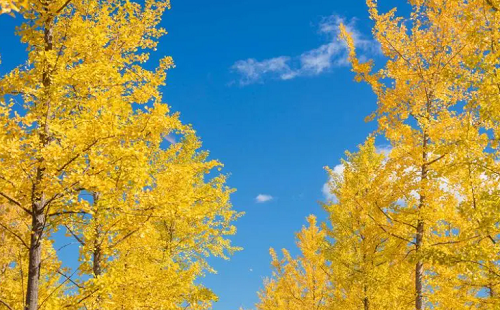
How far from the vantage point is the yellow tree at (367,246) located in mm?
8438

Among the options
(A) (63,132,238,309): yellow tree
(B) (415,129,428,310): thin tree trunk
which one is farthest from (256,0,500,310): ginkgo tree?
(A) (63,132,238,309): yellow tree

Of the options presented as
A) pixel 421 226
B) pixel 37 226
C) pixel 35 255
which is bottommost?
pixel 35 255

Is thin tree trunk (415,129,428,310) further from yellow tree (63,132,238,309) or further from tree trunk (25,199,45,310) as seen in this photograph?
tree trunk (25,199,45,310)

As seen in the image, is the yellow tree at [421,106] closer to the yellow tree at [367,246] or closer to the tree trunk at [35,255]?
the yellow tree at [367,246]

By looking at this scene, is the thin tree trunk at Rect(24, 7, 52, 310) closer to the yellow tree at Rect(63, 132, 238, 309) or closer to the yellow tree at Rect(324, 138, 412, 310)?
the yellow tree at Rect(63, 132, 238, 309)

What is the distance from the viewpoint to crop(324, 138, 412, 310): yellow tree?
27.7ft

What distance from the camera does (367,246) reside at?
1088 cm

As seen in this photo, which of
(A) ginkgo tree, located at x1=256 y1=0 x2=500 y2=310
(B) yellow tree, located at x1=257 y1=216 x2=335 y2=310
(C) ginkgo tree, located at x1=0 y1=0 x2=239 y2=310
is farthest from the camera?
(B) yellow tree, located at x1=257 y1=216 x2=335 y2=310

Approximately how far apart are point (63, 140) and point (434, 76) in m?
7.40

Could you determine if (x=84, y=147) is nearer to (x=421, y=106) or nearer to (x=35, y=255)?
(x=35, y=255)

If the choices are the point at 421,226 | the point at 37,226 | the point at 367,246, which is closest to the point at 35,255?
the point at 37,226

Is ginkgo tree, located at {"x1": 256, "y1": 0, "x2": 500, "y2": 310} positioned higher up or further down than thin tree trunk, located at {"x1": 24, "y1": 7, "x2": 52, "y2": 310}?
higher up

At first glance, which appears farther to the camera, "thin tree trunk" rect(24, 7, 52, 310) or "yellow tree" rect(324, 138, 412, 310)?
"yellow tree" rect(324, 138, 412, 310)

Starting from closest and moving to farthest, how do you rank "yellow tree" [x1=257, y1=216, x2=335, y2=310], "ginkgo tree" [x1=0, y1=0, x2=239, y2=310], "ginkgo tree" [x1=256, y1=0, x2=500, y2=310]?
"ginkgo tree" [x1=0, y1=0, x2=239, y2=310] → "ginkgo tree" [x1=256, y1=0, x2=500, y2=310] → "yellow tree" [x1=257, y1=216, x2=335, y2=310]
